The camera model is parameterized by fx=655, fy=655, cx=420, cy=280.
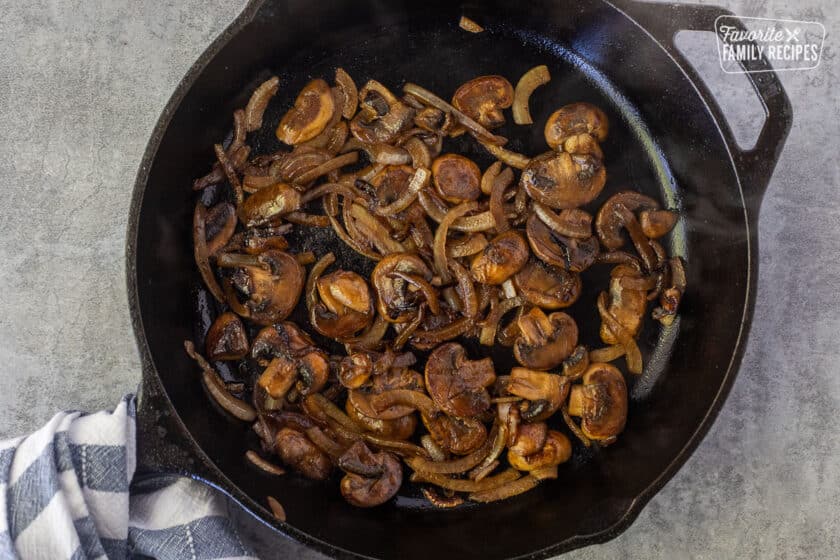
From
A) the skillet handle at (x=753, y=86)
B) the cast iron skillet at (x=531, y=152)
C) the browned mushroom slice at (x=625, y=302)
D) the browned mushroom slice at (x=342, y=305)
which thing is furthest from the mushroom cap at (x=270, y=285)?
the skillet handle at (x=753, y=86)

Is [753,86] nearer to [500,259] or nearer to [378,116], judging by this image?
[500,259]

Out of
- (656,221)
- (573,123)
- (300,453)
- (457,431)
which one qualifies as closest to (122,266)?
(300,453)

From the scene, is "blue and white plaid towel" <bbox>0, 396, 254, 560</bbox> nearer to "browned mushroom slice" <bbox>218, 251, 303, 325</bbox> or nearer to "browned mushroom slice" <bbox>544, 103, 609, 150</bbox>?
"browned mushroom slice" <bbox>218, 251, 303, 325</bbox>

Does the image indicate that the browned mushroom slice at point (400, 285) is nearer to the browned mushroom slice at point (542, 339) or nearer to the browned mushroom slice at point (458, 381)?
the browned mushroom slice at point (458, 381)

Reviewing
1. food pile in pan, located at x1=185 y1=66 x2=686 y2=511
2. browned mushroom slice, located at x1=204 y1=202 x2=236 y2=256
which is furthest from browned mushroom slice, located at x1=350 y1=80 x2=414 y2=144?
browned mushroom slice, located at x1=204 y1=202 x2=236 y2=256

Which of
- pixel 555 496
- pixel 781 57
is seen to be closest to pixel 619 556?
pixel 555 496

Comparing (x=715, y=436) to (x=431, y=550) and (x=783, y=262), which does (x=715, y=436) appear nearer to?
(x=783, y=262)
